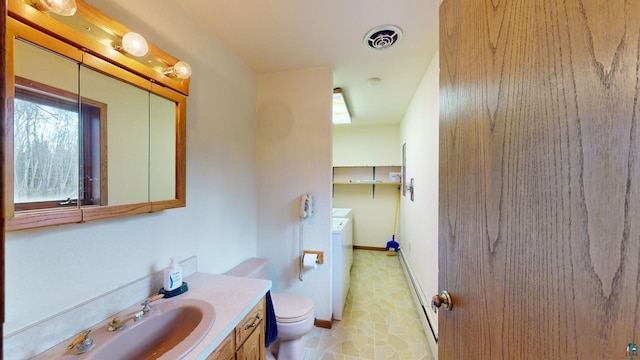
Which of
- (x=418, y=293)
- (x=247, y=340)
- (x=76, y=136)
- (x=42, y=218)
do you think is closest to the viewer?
(x=42, y=218)

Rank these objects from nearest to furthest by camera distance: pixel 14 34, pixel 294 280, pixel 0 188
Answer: pixel 0 188 → pixel 14 34 → pixel 294 280

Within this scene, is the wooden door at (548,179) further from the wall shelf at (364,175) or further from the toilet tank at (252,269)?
the wall shelf at (364,175)

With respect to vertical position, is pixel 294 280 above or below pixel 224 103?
below

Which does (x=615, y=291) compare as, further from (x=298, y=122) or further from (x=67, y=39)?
(x=298, y=122)

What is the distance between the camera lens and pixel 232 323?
0.95 meters

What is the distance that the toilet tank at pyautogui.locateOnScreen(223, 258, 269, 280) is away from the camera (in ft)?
5.76

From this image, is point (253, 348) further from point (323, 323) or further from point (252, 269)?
point (323, 323)

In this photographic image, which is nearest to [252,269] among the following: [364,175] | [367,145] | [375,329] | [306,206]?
[306,206]

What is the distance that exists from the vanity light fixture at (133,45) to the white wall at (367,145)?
3.63 m

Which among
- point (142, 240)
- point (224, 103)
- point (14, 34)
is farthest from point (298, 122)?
point (14, 34)

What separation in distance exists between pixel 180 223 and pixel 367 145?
3.59m

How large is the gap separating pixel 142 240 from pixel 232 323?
629mm

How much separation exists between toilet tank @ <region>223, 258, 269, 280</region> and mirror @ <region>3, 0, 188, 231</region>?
83 cm

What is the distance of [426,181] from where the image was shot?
2168 millimetres
